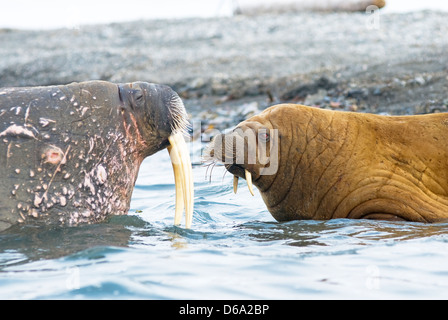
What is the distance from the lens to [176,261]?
5.03 m

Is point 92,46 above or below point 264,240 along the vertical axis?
above

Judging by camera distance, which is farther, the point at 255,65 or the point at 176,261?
the point at 255,65

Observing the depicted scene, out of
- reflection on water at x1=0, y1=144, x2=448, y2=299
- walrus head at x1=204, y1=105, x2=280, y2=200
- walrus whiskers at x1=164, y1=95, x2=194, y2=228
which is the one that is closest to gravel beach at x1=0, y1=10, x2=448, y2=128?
walrus head at x1=204, y1=105, x2=280, y2=200

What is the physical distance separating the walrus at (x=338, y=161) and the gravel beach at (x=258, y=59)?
4.89m

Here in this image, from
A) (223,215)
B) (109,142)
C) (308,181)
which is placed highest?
(109,142)

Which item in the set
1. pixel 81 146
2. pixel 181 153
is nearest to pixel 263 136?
pixel 181 153

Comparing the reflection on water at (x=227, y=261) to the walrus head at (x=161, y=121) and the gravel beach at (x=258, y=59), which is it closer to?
the walrus head at (x=161, y=121)

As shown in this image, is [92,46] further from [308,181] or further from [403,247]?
[403,247]

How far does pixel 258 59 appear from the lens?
696 inches

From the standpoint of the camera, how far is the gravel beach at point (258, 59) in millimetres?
13305

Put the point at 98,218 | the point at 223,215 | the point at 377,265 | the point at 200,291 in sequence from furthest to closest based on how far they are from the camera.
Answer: the point at 223,215, the point at 98,218, the point at 377,265, the point at 200,291

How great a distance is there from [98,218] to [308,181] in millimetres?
2022

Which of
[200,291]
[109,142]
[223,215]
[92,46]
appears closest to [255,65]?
[92,46]
